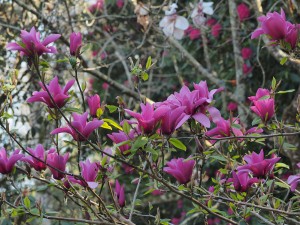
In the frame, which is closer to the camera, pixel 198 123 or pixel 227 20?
pixel 198 123

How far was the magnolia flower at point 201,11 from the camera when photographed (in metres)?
2.97

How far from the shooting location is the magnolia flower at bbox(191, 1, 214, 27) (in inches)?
117

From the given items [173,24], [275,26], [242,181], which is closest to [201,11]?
[173,24]

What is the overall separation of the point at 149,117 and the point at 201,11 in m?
1.83

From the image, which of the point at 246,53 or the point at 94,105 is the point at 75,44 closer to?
the point at 94,105

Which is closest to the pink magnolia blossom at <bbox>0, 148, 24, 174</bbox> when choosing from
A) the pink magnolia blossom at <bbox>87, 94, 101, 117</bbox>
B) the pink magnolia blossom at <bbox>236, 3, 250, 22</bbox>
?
the pink magnolia blossom at <bbox>87, 94, 101, 117</bbox>

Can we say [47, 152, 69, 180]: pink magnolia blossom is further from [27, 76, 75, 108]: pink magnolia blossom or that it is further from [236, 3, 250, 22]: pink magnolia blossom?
[236, 3, 250, 22]: pink magnolia blossom

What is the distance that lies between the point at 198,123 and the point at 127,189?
11.1 feet

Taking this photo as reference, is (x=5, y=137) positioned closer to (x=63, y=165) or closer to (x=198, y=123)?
(x=63, y=165)

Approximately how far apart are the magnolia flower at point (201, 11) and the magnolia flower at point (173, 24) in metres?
0.12

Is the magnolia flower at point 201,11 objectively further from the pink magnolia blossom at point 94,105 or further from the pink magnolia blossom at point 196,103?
the pink magnolia blossom at point 196,103

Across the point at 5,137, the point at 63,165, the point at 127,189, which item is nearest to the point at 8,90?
the point at 63,165

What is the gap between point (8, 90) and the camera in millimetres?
1451

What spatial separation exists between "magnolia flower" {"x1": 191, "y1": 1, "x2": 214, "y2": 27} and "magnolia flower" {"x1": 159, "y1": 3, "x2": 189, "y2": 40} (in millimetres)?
119
